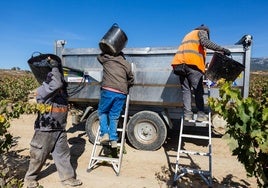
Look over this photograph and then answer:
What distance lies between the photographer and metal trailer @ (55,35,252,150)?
22.2 ft

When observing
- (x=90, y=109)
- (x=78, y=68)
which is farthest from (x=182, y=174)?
(x=78, y=68)

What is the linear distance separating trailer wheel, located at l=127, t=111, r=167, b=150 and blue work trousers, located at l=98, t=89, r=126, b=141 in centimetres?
130

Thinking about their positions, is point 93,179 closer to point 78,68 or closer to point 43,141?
point 43,141

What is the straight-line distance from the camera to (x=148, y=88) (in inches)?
280

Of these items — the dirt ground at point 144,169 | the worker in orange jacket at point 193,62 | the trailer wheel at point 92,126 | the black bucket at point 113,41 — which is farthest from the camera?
the trailer wheel at point 92,126

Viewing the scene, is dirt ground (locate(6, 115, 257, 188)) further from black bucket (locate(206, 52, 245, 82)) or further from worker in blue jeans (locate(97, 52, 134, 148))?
black bucket (locate(206, 52, 245, 82))

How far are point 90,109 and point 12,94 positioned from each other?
11.9 metres

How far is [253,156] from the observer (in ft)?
11.2

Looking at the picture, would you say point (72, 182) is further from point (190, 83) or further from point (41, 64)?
point (190, 83)

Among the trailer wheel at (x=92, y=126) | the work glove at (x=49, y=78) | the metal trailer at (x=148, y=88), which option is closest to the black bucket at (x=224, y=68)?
the metal trailer at (x=148, y=88)

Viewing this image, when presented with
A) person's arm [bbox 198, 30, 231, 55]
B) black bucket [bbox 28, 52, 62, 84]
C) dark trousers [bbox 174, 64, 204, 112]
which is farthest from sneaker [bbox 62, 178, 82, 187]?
person's arm [bbox 198, 30, 231, 55]

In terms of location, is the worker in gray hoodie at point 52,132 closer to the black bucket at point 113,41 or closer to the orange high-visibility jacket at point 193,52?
the black bucket at point 113,41

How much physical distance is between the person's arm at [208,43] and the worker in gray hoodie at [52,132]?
2600mm

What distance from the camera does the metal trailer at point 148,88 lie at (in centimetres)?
677
